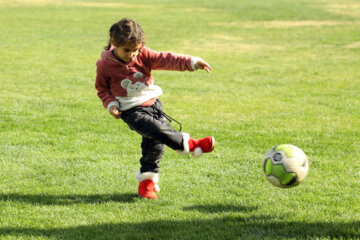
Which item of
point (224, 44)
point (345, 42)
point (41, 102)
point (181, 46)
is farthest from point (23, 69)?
point (345, 42)

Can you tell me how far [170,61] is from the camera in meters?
4.91

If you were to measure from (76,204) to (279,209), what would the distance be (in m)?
2.02

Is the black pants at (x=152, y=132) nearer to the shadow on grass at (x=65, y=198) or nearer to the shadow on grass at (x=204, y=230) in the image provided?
the shadow on grass at (x=65, y=198)

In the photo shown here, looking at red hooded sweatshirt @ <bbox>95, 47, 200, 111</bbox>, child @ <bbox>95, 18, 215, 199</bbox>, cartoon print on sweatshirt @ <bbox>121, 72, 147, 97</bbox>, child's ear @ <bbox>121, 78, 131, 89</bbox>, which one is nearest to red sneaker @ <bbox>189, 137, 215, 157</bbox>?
child @ <bbox>95, 18, 215, 199</bbox>

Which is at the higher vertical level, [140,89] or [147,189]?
[140,89]

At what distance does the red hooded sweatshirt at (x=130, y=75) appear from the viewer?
4930 mm

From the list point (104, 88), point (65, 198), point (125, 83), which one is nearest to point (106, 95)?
point (104, 88)

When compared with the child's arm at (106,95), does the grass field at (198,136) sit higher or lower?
lower

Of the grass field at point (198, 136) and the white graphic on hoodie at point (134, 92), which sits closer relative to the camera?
the grass field at point (198, 136)

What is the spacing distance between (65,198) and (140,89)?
1.38 meters

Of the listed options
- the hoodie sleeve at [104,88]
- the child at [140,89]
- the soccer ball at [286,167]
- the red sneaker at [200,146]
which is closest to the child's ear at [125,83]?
the child at [140,89]

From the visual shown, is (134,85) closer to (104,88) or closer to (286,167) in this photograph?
(104,88)

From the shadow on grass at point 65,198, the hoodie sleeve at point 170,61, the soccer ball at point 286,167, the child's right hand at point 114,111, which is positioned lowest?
the shadow on grass at point 65,198

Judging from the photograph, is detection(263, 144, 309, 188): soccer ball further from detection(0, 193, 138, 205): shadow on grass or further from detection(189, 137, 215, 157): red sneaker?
detection(0, 193, 138, 205): shadow on grass
